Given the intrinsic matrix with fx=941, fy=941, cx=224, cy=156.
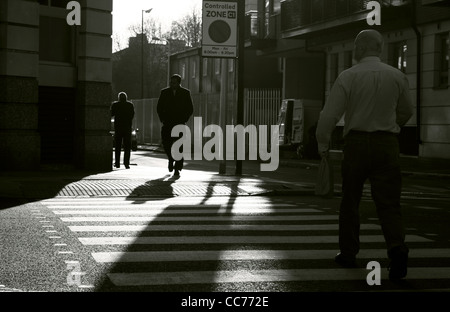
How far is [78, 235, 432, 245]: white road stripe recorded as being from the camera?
903 cm

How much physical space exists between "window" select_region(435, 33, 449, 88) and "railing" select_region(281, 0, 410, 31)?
2.22 m

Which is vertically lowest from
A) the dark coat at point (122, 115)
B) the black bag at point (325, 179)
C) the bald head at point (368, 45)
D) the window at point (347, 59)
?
the black bag at point (325, 179)

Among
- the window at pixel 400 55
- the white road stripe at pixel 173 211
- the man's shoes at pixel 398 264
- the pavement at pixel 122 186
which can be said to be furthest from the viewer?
the window at pixel 400 55

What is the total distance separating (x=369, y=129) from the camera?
24.7 feet

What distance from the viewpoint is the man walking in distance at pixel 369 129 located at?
7.48 metres

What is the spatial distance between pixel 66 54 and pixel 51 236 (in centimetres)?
1055

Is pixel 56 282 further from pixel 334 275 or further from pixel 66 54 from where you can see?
pixel 66 54

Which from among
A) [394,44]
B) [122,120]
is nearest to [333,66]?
[394,44]

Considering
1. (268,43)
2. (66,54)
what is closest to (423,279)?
(66,54)

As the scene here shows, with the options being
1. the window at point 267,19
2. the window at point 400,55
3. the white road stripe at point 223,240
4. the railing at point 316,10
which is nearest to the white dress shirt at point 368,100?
the white road stripe at point 223,240

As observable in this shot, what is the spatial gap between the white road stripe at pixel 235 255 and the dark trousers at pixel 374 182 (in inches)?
26.5

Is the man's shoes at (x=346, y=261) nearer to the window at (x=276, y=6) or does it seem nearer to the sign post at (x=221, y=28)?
the sign post at (x=221, y=28)

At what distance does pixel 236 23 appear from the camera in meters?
19.4

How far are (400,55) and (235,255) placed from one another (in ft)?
84.1
